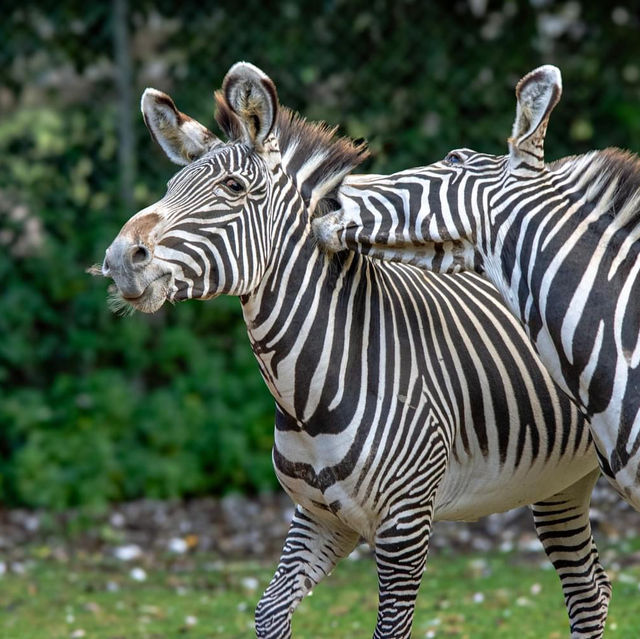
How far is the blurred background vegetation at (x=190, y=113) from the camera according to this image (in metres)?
10.6

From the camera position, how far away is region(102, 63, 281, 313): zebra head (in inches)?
164

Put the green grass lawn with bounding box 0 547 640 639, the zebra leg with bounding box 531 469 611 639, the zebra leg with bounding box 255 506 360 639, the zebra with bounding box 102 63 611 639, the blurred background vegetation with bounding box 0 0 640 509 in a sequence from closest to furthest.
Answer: the zebra with bounding box 102 63 611 639, the zebra leg with bounding box 255 506 360 639, the zebra leg with bounding box 531 469 611 639, the green grass lawn with bounding box 0 547 640 639, the blurred background vegetation with bounding box 0 0 640 509

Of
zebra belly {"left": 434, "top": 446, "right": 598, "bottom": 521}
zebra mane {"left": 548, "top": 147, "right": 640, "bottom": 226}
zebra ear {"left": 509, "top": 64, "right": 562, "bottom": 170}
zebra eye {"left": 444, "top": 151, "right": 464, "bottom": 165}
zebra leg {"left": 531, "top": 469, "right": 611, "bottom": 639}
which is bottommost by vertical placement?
zebra leg {"left": 531, "top": 469, "right": 611, "bottom": 639}

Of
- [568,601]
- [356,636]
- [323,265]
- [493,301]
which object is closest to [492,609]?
[356,636]

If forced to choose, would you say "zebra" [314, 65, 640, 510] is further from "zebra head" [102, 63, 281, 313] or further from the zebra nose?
the zebra nose

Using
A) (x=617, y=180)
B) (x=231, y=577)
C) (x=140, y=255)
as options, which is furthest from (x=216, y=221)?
(x=231, y=577)

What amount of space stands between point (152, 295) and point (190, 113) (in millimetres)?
7047

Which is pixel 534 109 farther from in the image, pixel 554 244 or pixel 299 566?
pixel 299 566

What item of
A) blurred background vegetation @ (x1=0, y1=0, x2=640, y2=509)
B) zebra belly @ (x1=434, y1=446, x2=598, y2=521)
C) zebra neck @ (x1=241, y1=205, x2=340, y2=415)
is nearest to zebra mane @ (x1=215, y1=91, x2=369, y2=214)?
zebra neck @ (x1=241, y1=205, x2=340, y2=415)

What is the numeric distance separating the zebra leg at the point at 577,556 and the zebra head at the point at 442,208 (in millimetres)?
1608

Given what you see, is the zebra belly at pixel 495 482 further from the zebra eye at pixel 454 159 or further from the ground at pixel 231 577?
the ground at pixel 231 577

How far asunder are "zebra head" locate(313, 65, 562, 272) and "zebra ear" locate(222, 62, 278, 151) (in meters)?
0.45

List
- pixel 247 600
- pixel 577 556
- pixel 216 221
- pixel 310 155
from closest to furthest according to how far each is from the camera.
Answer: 1. pixel 216 221
2. pixel 310 155
3. pixel 577 556
4. pixel 247 600

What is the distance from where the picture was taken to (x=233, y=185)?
4465 mm
